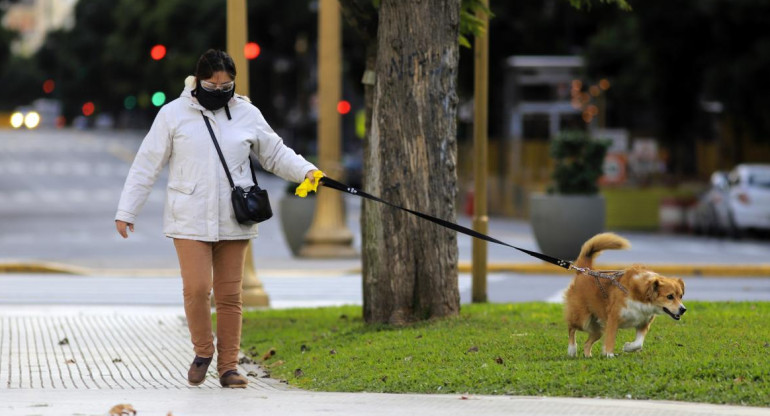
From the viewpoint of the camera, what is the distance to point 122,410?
7.48m

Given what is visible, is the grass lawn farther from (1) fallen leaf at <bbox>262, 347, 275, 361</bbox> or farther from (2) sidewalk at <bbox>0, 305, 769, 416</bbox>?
(2) sidewalk at <bbox>0, 305, 769, 416</bbox>

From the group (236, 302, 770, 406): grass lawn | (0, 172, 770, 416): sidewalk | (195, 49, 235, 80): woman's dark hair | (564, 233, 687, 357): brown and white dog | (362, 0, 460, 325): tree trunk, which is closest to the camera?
(0, 172, 770, 416): sidewalk

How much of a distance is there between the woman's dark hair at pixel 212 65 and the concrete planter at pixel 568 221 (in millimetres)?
14600

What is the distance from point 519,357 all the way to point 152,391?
2416 mm

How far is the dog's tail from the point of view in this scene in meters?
9.23

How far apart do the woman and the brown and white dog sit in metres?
1.87

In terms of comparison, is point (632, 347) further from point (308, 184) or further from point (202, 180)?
point (202, 180)

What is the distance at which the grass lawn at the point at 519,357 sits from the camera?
8.33 m

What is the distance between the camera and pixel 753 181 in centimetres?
3350

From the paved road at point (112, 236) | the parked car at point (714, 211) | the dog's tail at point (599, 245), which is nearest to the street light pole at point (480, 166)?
the dog's tail at point (599, 245)

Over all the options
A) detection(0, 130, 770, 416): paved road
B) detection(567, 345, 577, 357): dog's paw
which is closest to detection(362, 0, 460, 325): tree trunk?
detection(0, 130, 770, 416): paved road

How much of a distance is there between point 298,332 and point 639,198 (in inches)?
1107

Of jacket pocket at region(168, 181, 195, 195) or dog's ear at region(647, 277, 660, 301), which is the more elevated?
jacket pocket at region(168, 181, 195, 195)

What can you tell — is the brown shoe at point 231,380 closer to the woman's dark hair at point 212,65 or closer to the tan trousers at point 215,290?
the tan trousers at point 215,290
